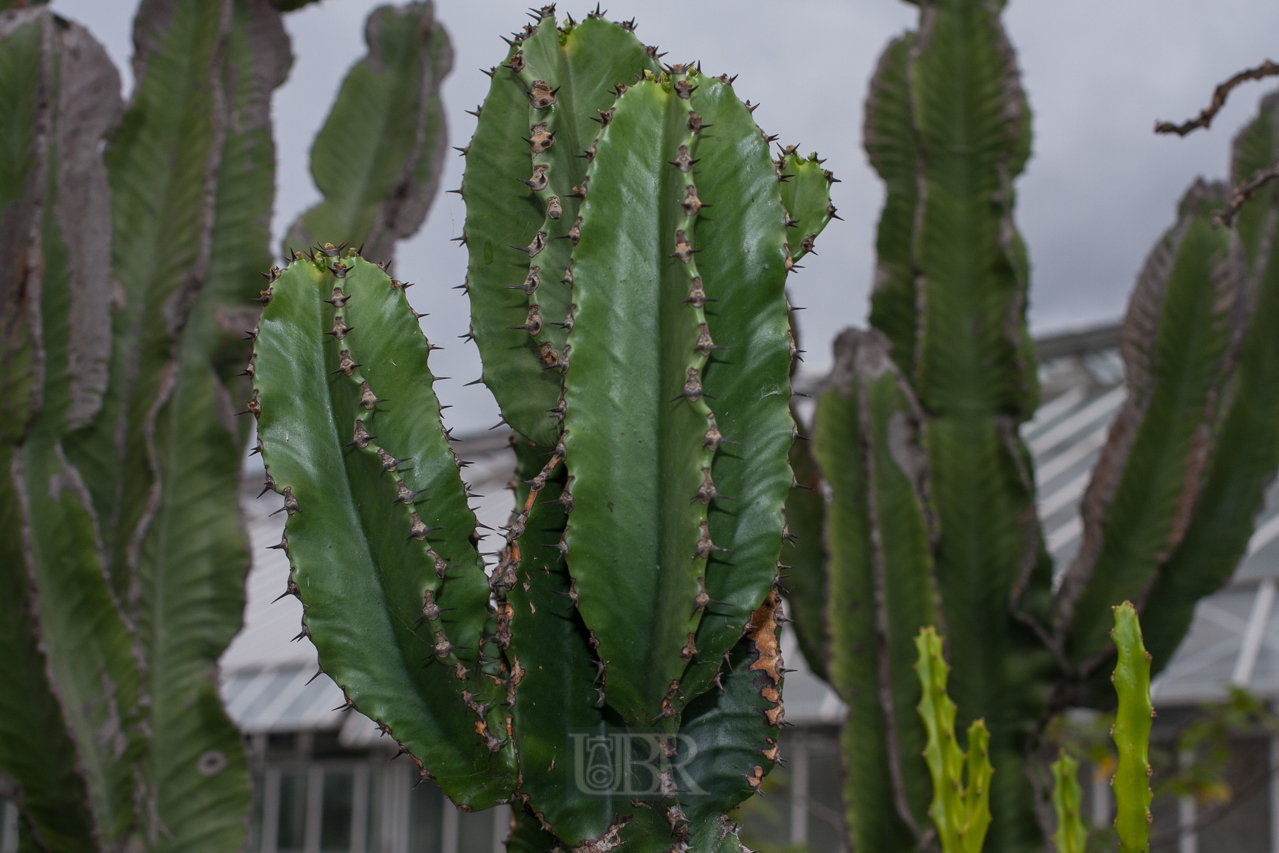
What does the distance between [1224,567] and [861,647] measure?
1204 millimetres

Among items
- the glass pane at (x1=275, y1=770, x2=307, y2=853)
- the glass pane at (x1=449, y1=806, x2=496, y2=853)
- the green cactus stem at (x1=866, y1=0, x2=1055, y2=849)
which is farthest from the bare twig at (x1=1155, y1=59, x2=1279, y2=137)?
the glass pane at (x1=275, y1=770, x2=307, y2=853)

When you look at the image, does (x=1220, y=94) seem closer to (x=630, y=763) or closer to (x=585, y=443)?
(x=585, y=443)

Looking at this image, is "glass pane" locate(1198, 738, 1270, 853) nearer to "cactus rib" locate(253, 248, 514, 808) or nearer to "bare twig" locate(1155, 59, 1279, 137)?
"bare twig" locate(1155, 59, 1279, 137)

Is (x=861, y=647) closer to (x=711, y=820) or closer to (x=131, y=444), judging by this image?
(x=711, y=820)

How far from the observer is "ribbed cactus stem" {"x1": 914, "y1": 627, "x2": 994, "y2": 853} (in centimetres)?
198

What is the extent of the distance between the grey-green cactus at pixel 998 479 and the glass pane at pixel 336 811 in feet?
27.2

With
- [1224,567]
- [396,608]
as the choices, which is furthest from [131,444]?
[1224,567]

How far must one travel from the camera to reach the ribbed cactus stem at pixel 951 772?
1.98 meters

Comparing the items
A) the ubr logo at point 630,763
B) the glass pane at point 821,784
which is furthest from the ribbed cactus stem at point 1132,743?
the glass pane at point 821,784

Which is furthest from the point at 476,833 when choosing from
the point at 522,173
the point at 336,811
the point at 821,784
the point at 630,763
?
the point at 522,173

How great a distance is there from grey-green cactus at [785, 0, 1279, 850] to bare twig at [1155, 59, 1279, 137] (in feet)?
3.49

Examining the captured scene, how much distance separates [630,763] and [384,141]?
284 centimetres

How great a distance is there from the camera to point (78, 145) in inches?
117

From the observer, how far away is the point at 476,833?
9859 mm
